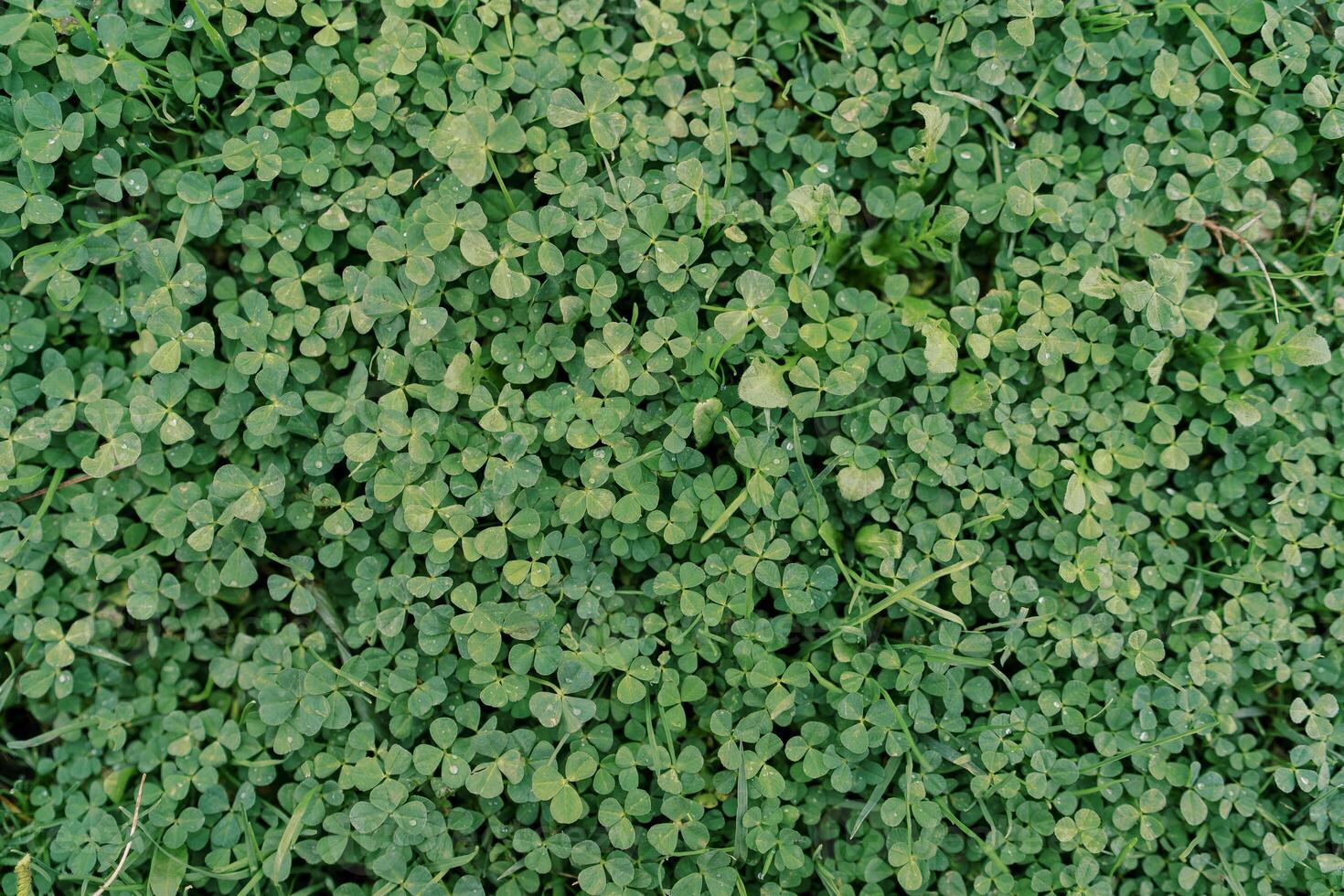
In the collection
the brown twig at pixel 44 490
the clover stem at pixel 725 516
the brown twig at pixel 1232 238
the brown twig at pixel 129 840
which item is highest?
the brown twig at pixel 1232 238

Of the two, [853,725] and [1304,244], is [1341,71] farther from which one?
[853,725]

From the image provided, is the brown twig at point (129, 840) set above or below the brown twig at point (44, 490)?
below

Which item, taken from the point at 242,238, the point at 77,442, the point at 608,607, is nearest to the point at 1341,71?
the point at 608,607

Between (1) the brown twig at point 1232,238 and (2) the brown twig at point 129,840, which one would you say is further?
(1) the brown twig at point 1232,238

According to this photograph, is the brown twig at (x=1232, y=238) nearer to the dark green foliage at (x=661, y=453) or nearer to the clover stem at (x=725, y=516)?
the dark green foliage at (x=661, y=453)

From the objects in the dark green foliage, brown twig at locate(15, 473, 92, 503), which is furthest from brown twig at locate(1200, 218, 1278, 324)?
brown twig at locate(15, 473, 92, 503)

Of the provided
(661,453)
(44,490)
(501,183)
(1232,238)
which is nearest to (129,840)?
(44,490)

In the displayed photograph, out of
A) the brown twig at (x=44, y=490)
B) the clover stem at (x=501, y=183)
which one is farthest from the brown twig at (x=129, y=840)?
the clover stem at (x=501, y=183)

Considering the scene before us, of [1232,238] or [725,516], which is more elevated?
[1232,238]

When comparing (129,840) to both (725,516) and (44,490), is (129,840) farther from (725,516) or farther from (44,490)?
(725,516)
